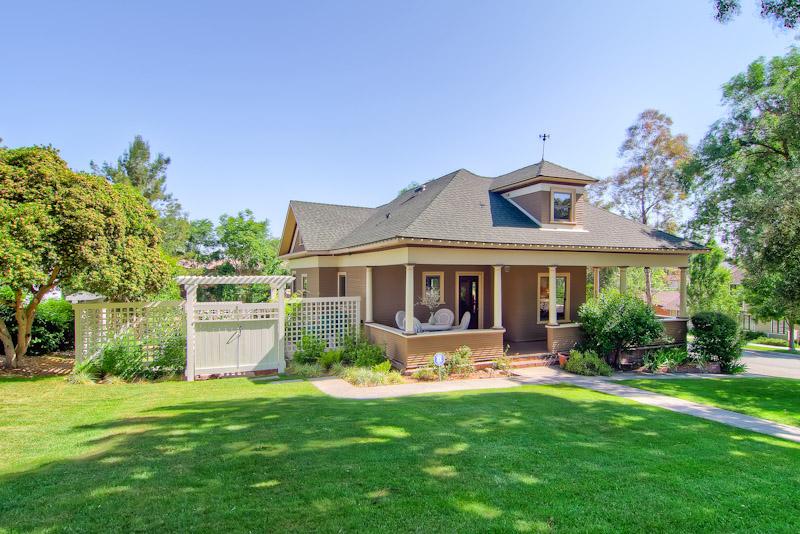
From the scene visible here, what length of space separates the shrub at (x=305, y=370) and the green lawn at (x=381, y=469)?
362cm

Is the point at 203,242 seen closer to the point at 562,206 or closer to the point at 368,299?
the point at 368,299

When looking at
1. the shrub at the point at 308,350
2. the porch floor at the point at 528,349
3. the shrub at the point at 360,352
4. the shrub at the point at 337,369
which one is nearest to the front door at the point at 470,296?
the porch floor at the point at 528,349

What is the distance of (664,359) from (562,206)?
6.12m

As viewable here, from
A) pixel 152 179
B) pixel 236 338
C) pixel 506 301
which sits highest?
pixel 152 179

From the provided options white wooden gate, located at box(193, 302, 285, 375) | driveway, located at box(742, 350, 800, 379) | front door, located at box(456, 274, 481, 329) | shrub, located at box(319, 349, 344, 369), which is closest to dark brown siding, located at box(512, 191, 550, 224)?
front door, located at box(456, 274, 481, 329)

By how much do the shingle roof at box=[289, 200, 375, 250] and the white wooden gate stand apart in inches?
243

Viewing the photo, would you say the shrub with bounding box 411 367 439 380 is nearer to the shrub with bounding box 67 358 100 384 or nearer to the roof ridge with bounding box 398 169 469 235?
the roof ridge with bounding box 398 169 469 235

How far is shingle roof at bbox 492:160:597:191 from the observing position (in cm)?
1424

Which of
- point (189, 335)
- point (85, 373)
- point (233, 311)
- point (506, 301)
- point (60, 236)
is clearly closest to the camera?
point (60, 236)

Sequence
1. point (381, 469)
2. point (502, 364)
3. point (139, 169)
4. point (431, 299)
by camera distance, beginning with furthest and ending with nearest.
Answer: point (139, 169)
point (431, 299)
point (502, 364)
point (381, 469)

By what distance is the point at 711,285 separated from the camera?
89.6 feet

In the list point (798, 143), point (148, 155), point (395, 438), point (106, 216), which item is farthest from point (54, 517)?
point (148, 155)

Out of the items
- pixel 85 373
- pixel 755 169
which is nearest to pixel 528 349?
pixel 85 373

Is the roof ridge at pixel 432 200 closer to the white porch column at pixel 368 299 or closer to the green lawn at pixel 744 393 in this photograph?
the white porch column at pixel 368 299
